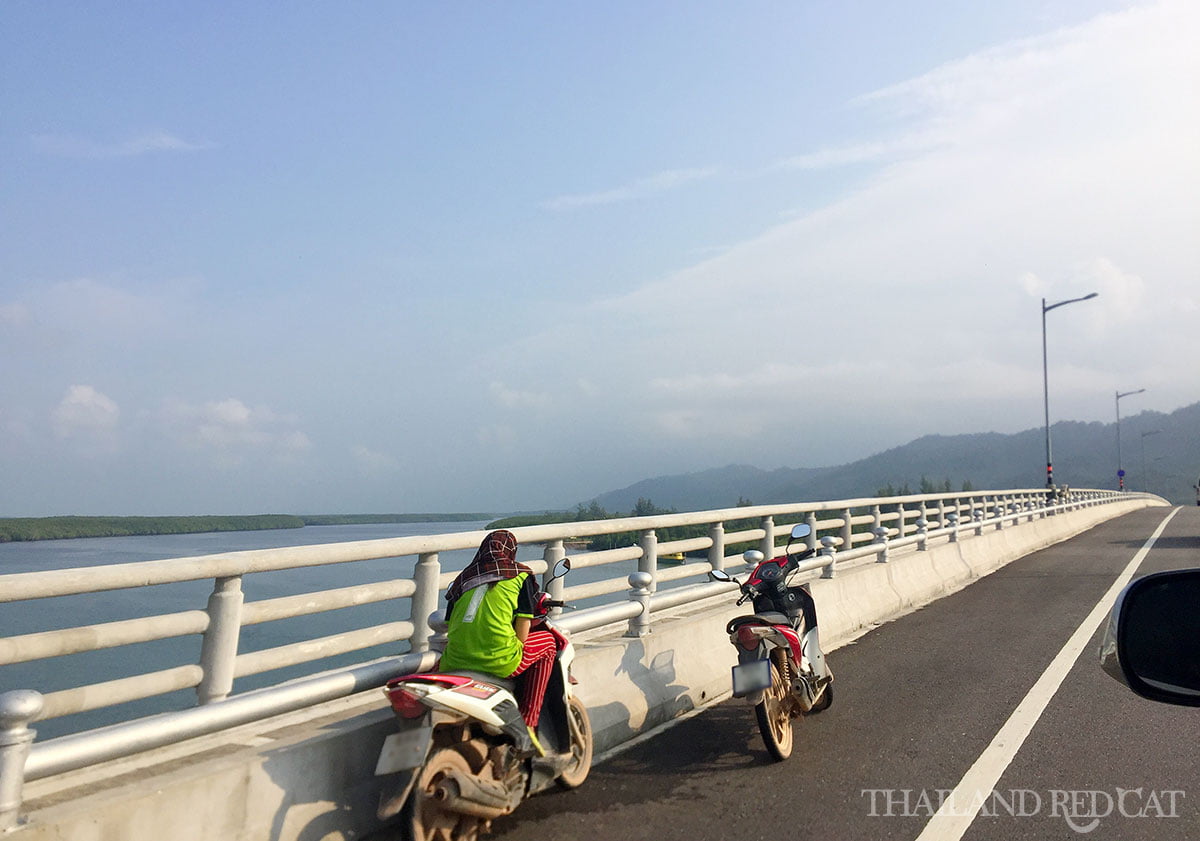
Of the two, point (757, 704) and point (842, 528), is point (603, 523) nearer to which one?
point (757, 704)

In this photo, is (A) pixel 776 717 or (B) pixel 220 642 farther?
(A) pixel 776 717

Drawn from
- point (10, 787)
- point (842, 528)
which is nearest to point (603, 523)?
point (10, 787)

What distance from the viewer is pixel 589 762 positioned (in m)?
6.32

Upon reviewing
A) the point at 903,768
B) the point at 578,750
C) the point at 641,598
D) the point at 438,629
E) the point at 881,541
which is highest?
the point at 438,629

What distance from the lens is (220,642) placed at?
4918 millimetres

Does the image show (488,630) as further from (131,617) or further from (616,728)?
(616,728)

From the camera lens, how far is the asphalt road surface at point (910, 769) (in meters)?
5.50

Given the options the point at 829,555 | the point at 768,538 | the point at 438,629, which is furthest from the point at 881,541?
the point at 438,629

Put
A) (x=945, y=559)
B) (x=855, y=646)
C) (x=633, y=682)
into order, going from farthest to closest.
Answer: (x=945, y=559), (x=855, y=646), (x=633, y=682)

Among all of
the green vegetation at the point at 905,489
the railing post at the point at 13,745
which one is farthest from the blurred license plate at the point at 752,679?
the green vegetation at the point at 905,489

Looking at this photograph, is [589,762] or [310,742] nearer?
[310,742]

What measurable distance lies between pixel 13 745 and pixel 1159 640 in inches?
154

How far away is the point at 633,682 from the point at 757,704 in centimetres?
137

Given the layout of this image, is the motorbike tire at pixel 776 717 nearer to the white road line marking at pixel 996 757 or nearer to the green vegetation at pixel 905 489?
the white road line marking at pixel 996 757
